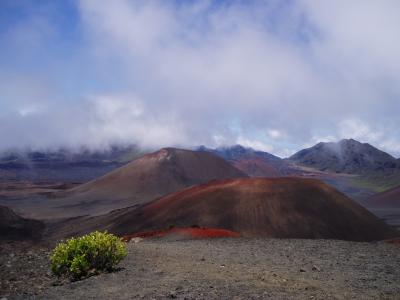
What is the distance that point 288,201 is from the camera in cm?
3450

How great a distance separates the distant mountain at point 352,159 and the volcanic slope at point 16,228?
132716 mm

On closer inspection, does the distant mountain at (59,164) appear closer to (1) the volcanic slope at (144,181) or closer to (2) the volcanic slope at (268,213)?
(1) the volcanic slope at (144,181)

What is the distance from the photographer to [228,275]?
1059cm

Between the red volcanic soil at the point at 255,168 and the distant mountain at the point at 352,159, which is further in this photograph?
the distant mountain at the point at 352,159

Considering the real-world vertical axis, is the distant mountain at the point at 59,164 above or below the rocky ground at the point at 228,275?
above

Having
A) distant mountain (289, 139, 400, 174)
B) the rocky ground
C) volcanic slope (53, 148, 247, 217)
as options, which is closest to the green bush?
the rocky ground

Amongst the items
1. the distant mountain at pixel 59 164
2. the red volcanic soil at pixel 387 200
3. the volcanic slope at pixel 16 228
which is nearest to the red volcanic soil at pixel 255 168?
the distant mountain at pixel 59 164

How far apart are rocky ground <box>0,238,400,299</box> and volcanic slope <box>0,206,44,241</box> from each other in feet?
92.8

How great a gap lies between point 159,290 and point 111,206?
59.4 meters

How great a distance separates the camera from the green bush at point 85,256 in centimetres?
1131

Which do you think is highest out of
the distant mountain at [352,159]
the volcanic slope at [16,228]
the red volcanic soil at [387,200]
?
the distant mountain at [352,159]

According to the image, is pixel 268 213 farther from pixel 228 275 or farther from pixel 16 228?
pixel 16 228

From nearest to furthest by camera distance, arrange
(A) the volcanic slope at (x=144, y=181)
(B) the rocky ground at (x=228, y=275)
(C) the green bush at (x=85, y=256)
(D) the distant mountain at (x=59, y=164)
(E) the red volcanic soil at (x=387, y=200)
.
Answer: (B) the rocky ground at (x=228, y=275) → (C) the green bush at (x=85, y=256) → (A) the volcanic slope at (x=144, y=181) → (E) the red volcanic soil at (x=387, y=200) → (D) the distant mountain at (x=59, y=164)

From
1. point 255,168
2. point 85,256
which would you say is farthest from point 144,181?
point 255,168
